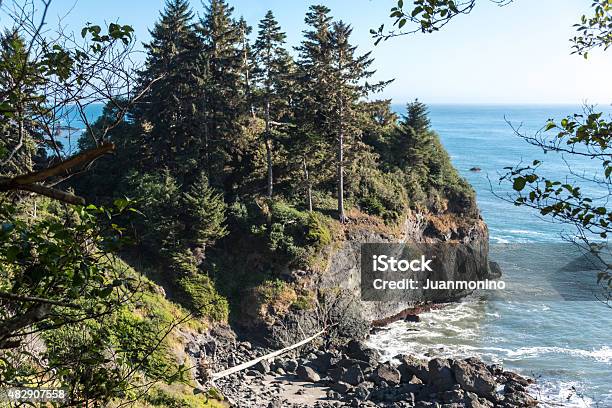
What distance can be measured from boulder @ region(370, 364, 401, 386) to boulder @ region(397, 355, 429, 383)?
0.53 meters

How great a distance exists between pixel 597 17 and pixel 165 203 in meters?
24.8

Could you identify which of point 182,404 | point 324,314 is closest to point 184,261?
point 324,314

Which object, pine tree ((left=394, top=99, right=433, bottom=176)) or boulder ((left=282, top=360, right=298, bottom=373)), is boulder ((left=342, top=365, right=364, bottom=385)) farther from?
pine tree ((left=394, top=99, right=433, bottom=176))

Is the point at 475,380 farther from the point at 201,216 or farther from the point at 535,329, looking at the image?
the point at 201,216

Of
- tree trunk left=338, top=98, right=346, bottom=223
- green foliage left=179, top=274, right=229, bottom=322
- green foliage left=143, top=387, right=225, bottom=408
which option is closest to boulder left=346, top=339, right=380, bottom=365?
green foliage left=179, top=274, right=229, bottom=322

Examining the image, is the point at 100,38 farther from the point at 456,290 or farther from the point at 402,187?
the point at 456,290

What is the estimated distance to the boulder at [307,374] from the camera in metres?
24.6

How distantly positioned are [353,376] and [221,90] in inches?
736

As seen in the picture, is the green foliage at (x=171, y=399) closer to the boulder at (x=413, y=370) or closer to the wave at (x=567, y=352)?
the boulder at (x=413, y=370)

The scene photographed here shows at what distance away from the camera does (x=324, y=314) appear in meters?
29.4

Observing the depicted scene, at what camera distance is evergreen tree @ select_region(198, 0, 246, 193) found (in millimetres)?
30344

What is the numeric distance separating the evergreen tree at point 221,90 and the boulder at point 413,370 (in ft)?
51.8

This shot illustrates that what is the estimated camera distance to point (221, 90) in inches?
1187

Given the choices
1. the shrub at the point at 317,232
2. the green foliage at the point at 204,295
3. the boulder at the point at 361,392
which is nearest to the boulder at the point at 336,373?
the boulder at the point at 361,392
